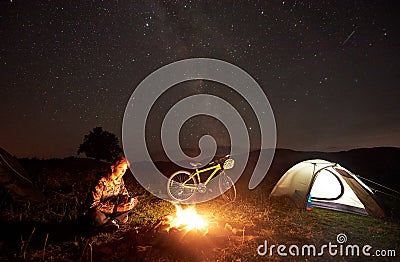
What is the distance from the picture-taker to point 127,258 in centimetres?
478

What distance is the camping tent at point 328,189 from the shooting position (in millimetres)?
7809

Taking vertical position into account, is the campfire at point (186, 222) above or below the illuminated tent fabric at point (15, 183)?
below

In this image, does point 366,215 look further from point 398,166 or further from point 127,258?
point 398,166

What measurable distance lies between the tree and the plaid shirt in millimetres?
21542

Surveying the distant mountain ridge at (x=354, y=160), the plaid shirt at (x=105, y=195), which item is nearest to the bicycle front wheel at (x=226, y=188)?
the plaid shirt at (x=105, y=195)

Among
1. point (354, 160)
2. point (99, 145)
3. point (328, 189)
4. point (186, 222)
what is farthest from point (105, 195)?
point (354, 160)

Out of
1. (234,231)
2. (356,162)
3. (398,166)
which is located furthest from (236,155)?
(234,231)

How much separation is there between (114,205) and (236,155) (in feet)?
82.1

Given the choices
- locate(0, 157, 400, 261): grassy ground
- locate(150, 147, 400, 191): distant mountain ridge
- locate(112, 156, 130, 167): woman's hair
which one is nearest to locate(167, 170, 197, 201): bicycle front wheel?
locate(0, 157, 400, 261): grassy ground

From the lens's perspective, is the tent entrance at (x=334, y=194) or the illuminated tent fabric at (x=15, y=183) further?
the tent entrance at (x=334, y=194)

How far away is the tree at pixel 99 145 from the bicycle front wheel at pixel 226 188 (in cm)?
1921

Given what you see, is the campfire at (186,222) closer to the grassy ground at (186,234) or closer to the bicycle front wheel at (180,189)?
the grassy ground at (186,234)

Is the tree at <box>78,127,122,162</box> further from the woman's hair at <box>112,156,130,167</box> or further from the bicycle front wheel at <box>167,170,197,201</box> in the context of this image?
the woman's hair at <box>112,156,130,167</box>

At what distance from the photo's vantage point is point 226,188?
31.6 ft
